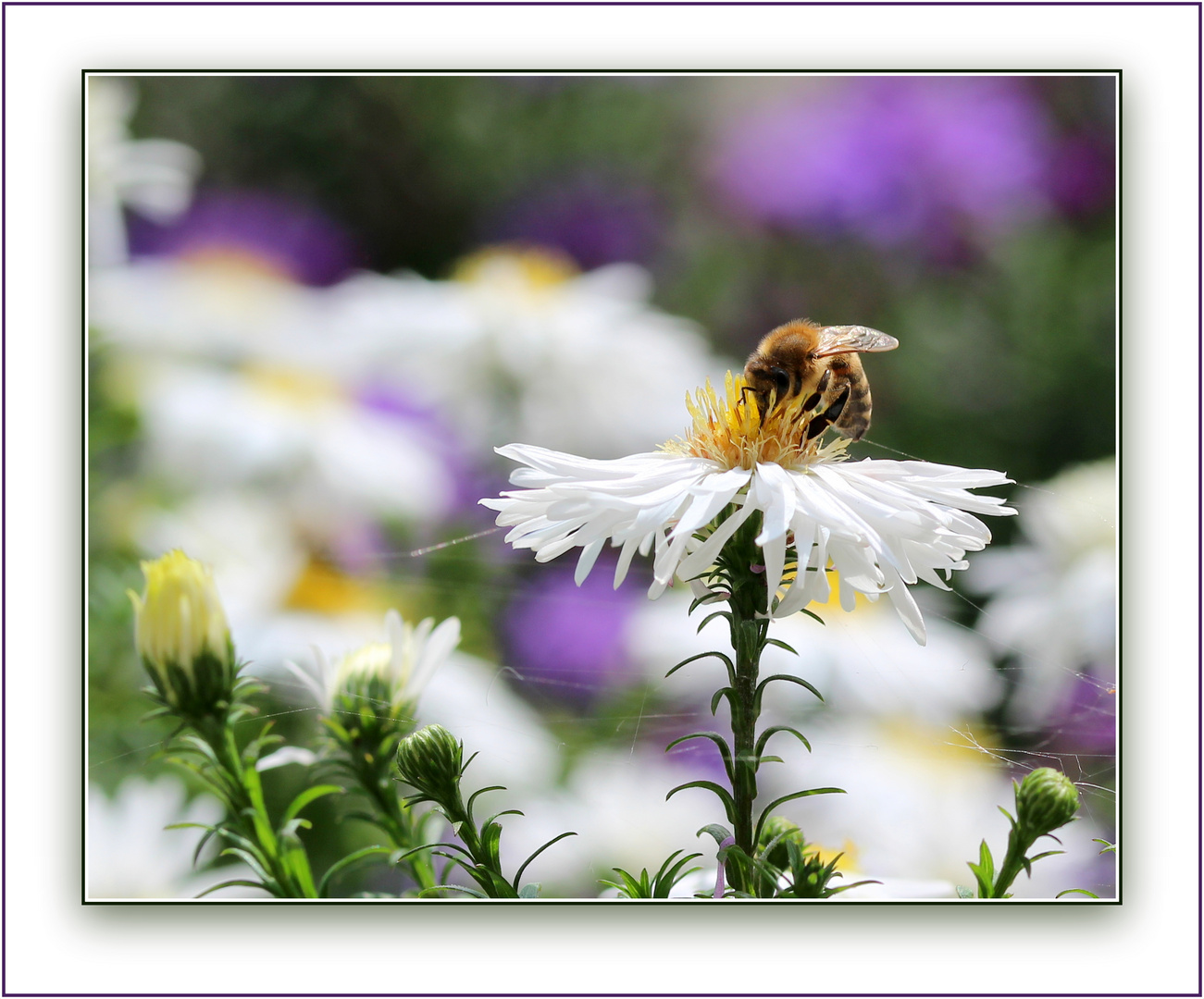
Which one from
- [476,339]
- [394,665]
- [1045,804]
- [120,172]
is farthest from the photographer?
[476,339]

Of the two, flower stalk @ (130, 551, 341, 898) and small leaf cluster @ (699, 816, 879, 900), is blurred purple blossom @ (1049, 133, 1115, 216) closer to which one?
small leaf cluster @ (699, 816, 879, 900)

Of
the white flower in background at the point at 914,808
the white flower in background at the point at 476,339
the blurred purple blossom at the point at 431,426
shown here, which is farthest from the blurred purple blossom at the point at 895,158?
the white flower in background at the point at 914,808

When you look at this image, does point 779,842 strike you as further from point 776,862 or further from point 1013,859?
point 1013,859

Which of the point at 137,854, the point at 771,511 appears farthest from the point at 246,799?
the point at 771,511

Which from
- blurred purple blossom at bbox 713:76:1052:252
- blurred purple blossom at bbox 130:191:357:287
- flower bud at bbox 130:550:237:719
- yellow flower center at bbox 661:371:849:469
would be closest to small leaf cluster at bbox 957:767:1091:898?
yellow flower center at bbox 661:371:849:469
